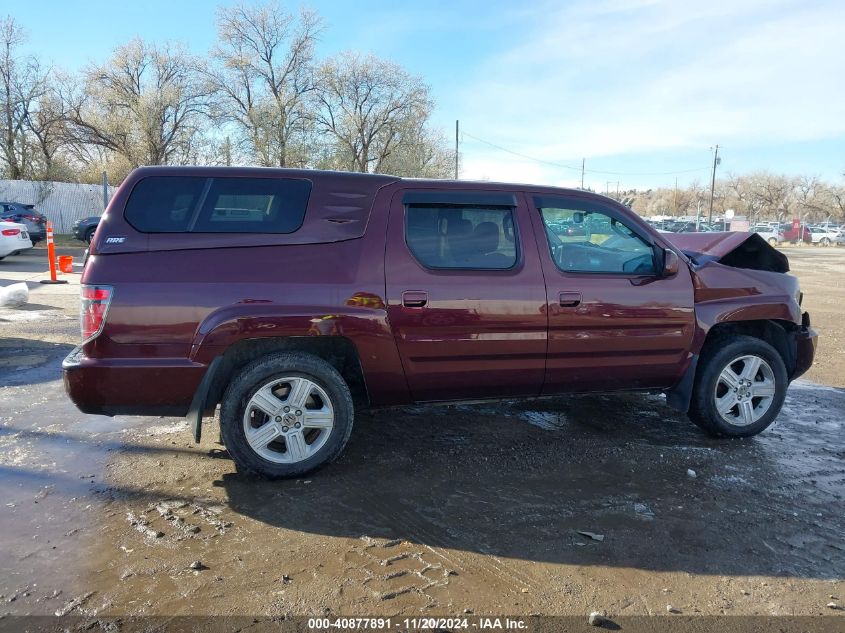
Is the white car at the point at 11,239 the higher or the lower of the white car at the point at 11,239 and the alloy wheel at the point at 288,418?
the higher

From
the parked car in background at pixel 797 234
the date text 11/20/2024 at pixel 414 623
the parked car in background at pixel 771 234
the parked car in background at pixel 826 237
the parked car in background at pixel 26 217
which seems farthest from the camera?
the parked car in background at pixel 797 234

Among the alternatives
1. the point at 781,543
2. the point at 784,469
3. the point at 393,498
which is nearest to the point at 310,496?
the point at 393,498

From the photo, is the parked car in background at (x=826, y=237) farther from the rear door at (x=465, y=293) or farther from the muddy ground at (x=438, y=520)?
the rear door at (x=465, y=293)

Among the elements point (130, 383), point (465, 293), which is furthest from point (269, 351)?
point (465, 293)

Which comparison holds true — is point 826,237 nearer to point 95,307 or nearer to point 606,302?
point 606,302

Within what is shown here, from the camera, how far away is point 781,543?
10.6ft

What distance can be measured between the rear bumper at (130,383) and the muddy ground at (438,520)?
1.82 feet

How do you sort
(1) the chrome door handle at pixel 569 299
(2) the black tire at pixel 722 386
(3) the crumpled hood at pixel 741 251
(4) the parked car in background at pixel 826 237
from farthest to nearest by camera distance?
(4) the parked car in background at pixel 826 237
(3) the crumpled hood at pixel 741 251
(2) the black tire at pixel 722 386
(1) the chrome door handle at pixel 569 299

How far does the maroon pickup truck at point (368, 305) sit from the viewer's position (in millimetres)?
3648

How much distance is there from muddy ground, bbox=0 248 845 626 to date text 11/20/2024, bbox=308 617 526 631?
0.21 feet

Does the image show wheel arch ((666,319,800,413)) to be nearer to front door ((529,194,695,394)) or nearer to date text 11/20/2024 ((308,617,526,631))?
front door ((529,194,695,394))

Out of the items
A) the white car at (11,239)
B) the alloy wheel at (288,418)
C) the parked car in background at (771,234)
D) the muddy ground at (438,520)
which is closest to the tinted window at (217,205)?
the alloy wheel at (288,418)

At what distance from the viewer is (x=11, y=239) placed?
16656 mm

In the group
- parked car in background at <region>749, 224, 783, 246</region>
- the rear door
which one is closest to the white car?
the rear door
